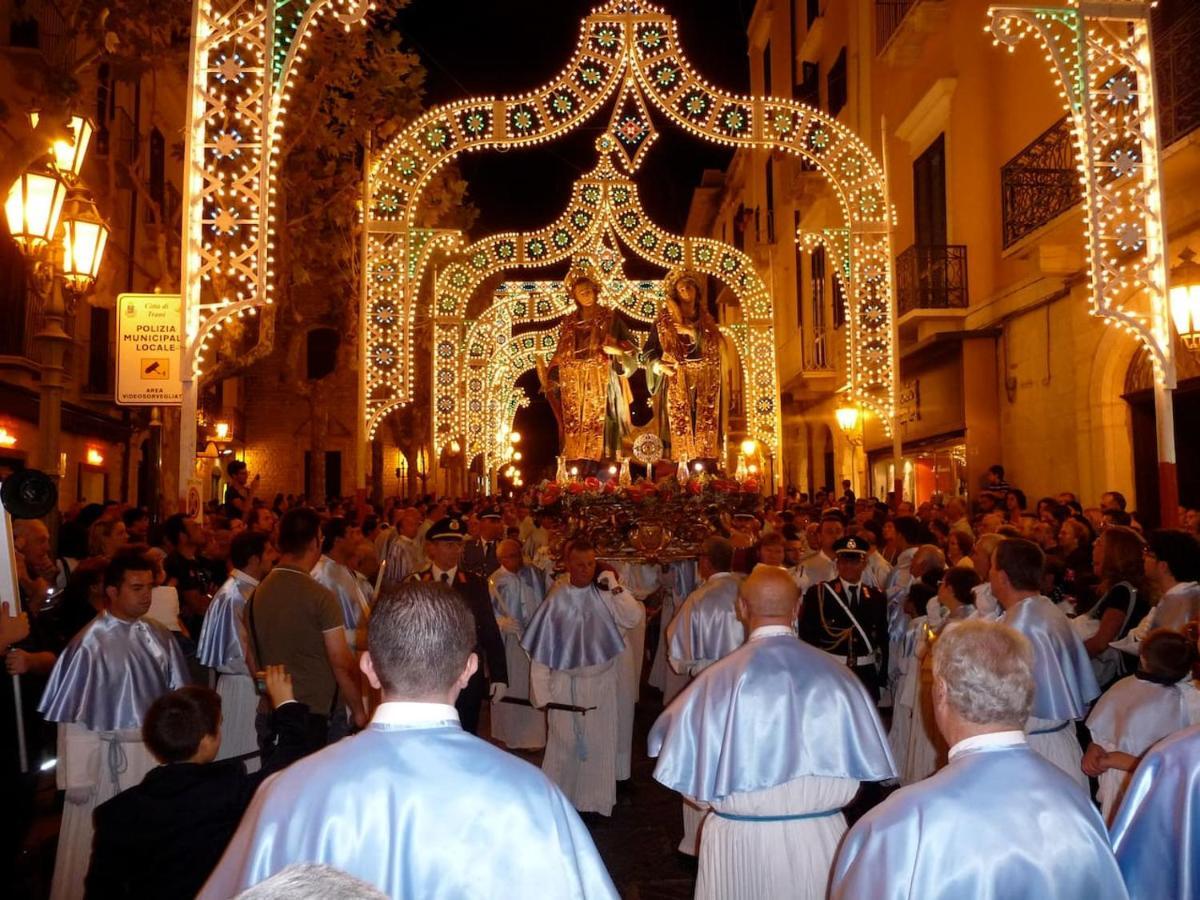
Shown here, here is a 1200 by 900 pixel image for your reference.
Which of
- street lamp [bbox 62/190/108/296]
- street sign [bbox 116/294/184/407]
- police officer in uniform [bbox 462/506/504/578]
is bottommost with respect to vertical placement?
police officer in uniform [bbox 462/506/504/578]

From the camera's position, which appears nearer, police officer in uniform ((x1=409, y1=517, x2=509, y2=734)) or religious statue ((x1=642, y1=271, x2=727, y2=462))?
police officer in uniform ((x1=409, y1=517, x2=509, y2=734))

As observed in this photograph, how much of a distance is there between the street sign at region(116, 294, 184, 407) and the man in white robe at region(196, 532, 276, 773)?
2375mm

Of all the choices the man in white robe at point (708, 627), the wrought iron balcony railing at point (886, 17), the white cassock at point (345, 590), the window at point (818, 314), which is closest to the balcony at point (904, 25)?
the wrought iron balcony railing at point (886, 17)

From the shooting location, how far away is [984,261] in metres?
18.0

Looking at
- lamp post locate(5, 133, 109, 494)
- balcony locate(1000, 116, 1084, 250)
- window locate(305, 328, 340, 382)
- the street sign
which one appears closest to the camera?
lamp post locate(5, 133, 109, 494)

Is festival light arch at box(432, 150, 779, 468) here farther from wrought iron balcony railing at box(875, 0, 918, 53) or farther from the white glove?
the white glove

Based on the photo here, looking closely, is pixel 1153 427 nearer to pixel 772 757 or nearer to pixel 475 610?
pixel 475 610

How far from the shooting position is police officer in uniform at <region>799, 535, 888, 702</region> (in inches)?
308

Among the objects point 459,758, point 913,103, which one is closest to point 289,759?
point 459,758

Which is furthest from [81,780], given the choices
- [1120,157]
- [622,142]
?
[622,142]

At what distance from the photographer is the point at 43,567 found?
709cm

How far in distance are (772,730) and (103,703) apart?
3.32 meters

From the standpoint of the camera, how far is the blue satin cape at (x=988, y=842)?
2662 mm

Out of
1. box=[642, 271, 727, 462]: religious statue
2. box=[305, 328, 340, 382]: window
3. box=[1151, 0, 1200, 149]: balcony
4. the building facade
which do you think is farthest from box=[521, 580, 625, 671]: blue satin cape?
box=[305, 328, 340, 382]: window
